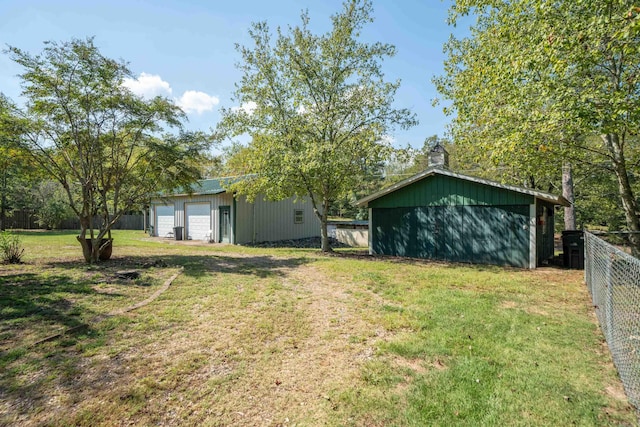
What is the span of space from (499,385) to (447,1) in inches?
466

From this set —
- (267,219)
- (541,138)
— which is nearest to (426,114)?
(541,138)

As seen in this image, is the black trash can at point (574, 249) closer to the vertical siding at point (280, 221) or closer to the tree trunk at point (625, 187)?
the tree trunk at point (625, 187)

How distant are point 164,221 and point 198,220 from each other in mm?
3739

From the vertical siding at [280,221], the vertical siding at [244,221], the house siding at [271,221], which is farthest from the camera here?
the vertical siding at [280,221]

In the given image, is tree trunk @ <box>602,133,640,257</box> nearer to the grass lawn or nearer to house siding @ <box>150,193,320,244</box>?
the grass lawn

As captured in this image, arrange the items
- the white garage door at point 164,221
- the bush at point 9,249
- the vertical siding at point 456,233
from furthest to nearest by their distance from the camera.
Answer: the white garage door at point 164,221 < the vertical siding at point 456,233 < the bush at point 9,249

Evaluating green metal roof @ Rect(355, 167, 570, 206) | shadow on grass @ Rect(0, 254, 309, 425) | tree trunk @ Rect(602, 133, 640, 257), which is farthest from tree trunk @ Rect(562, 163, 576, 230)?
shadow on grass @ Rect(0, 254, 309, 425)

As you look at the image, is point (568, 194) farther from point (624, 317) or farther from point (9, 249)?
point (9, 249)

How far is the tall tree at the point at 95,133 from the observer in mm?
7840

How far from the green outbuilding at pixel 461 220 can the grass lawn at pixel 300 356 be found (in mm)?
3353

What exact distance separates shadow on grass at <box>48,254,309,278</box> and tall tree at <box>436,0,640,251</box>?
6728 millimetres

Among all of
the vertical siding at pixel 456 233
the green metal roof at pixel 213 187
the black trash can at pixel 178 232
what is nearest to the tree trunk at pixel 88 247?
the green metal roof at pixel 213 187

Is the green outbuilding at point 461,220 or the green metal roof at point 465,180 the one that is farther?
the green outbuilding at point 461,220

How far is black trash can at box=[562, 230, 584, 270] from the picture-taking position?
9.66 m
